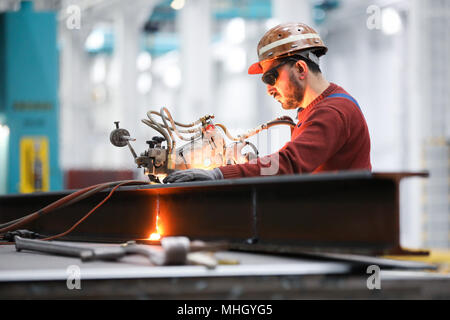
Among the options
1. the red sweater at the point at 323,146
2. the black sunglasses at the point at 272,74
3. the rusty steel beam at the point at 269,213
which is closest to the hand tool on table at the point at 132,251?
the rusty steel beam at the point at 269,213

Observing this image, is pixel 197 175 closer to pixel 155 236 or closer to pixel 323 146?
pixel 155 236

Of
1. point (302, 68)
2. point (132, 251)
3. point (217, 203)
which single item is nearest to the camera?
point (132, 251)

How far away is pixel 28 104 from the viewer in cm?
609

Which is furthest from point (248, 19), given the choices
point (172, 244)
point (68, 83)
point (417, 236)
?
point (172, 244)

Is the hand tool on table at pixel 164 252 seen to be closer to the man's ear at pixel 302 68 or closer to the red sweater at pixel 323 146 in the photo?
the red sweater at pixel 323 146

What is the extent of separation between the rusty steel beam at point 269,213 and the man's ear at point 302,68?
0.80 meters

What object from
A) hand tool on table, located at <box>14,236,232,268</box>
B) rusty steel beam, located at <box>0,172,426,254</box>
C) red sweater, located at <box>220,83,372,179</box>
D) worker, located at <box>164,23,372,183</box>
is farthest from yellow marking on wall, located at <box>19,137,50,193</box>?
red sweater, located at <box>220,83,372,179</box>

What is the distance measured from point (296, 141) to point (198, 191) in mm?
440

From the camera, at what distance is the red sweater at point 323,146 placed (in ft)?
7.00

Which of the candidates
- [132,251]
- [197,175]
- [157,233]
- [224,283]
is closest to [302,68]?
[197,175]

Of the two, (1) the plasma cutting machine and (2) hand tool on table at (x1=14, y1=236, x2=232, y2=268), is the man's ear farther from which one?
(2) hand tool on table at (x1=14, y1=236, x2=232, y2=268)

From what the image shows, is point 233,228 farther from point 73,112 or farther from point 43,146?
point 73,112

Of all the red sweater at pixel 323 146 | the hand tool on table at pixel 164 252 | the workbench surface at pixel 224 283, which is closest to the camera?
the workbench surface at pixel 224 283

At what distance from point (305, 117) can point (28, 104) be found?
14.9 ft
